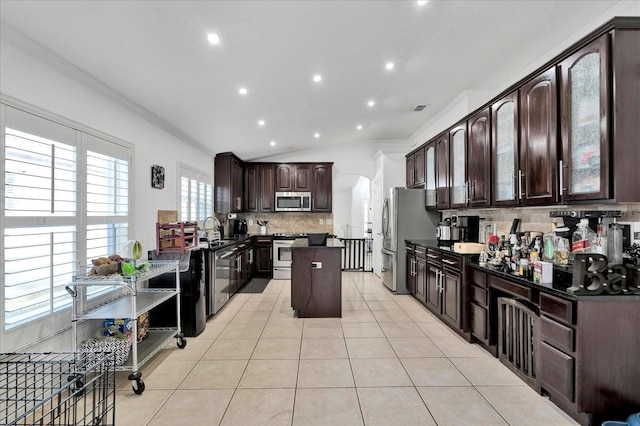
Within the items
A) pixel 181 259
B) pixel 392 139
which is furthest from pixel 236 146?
pixel 392 139

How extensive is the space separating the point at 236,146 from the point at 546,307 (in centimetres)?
503

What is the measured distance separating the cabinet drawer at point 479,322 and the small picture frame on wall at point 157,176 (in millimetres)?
3790

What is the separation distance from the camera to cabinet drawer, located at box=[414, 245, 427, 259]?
4.29 meters

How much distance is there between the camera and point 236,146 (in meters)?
5.62

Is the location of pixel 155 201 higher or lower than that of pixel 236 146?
lower

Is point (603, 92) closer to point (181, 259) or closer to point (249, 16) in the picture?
point (249, 16)

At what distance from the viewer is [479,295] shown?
3023mm

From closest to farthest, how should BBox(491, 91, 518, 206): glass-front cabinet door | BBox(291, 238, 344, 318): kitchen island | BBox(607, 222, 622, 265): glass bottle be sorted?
BBox(607, 222, 622, 265): glass bottle, BBox(491, 91, 518, 206): glass-front cabinet door, BBox(291, 238, 344, 318): kitchen island

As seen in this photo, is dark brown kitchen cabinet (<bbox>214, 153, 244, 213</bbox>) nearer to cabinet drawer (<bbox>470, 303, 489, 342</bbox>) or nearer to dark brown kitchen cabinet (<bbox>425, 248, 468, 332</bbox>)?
dark brown kitchen cabinet (<bbox>425, 248, 468, 332</bbox>)

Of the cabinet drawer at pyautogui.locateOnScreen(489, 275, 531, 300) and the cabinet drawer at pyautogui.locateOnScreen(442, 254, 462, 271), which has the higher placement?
the cabinet drawer at pyautogui.locateOnScreen(442, 254, 462, 271)

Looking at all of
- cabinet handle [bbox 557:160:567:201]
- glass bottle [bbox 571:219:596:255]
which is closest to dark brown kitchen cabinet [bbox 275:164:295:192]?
cabinet handle [bbox 557:160:567:201]

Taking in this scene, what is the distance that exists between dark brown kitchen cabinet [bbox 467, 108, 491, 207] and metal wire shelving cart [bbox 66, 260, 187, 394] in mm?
3330

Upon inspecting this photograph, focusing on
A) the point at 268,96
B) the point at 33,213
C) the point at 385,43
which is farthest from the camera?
the point at 268,96

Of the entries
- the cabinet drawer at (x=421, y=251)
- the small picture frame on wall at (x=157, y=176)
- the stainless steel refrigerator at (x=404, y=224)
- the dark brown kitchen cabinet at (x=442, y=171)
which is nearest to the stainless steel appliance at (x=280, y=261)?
the stainless steel refrigerator at (x=404, y=224)
